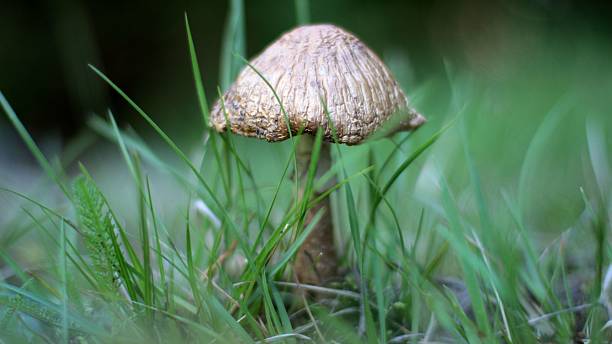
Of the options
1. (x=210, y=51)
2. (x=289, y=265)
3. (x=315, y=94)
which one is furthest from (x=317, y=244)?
(x=210, y=51)

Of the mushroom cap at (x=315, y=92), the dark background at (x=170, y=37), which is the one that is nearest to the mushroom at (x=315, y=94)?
the mushroom cap at (x=315, y=92)

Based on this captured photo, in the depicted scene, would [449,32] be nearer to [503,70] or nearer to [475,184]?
[503,70]

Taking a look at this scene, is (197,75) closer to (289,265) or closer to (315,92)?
(315,92)

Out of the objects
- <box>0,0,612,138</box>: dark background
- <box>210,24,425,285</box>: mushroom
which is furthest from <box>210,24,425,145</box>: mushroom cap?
<box>0,0,612,138</box>: dark background

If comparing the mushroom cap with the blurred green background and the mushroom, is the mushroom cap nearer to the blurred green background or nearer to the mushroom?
the mushroom

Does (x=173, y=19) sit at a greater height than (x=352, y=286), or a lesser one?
greater

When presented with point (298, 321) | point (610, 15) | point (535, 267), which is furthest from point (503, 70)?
point (298, 321)

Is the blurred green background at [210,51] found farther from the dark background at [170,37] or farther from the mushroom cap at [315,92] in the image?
the mushroom cap at [315,92]
